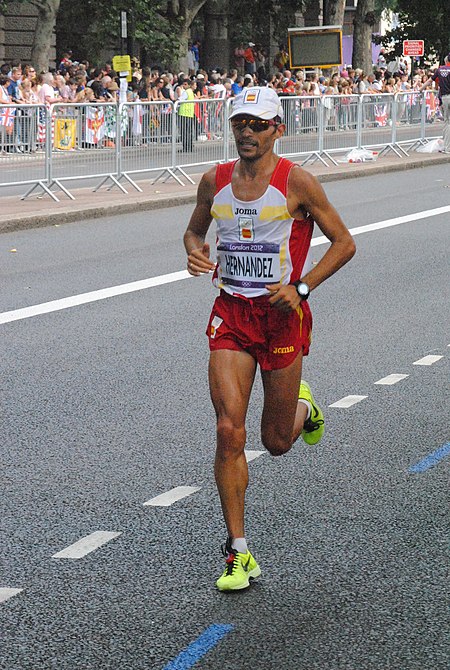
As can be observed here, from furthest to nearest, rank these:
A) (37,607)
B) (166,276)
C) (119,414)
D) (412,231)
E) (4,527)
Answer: (412,231)
(166,276)
(119,414)
(4,527)
(37,607)

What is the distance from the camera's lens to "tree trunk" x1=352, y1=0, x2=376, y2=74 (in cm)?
5081

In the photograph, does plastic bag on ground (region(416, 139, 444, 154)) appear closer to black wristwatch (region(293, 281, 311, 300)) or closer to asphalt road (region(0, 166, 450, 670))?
asphalt road (region(0, 166, 450, 670))

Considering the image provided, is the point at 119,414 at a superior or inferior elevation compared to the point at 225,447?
inferior

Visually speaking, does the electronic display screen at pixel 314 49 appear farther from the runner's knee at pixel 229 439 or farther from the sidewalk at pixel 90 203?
the runner's knee at pixel 229 439

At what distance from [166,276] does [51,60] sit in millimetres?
31730

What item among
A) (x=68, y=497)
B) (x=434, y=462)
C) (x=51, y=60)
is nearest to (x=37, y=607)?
(x=68, y=497)

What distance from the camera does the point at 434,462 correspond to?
6.67 meters

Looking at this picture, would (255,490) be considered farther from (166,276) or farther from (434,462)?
(166,276)

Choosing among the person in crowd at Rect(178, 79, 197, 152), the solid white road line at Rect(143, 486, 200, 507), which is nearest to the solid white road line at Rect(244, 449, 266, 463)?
the solid white road line at Rect(143, 486, 200, 507)

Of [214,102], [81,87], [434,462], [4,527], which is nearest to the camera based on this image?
[4,527]

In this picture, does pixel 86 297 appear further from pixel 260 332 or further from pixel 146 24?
pixel 146 24

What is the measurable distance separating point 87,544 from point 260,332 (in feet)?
3.43

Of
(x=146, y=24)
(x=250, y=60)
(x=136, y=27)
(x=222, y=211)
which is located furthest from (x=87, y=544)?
(x=250, y=60)

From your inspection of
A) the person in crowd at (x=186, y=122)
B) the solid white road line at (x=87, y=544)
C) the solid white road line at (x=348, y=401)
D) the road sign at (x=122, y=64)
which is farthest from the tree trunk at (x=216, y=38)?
the solid white road line at (x=87, y=544)
